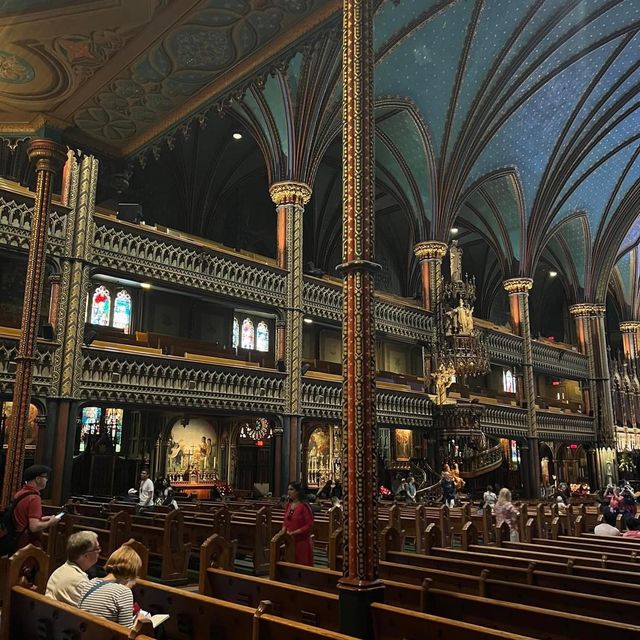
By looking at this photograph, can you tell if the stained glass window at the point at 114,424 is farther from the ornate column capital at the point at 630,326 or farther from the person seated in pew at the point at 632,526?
Answer: the ornate column capital at the point at 630,326

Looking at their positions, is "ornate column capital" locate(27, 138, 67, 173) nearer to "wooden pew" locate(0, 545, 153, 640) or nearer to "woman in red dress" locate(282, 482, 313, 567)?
"woman in red dress" locate(282, 482, 313, 567)

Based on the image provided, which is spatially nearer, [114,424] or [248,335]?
[114,424]

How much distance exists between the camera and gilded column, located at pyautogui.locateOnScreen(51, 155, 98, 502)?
1558 centimetres

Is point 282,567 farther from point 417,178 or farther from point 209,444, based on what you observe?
point 417,178

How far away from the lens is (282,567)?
20.8 ft

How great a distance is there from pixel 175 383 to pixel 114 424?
6.03 metres

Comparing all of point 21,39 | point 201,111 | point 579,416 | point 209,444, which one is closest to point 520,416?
point 579,416

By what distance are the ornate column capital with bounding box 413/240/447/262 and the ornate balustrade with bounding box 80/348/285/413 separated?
9891 millimetres

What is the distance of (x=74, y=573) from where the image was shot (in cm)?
414

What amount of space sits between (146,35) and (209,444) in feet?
61.8

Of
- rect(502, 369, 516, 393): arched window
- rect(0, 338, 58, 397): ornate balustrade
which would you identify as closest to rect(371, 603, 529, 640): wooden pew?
rect(0, 338, 58, 397): ornate balustrade

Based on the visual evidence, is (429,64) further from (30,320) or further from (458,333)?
(30,320)

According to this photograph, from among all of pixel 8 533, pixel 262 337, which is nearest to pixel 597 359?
pixel 262 337

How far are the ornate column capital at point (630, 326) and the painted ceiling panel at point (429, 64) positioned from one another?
2261cm
